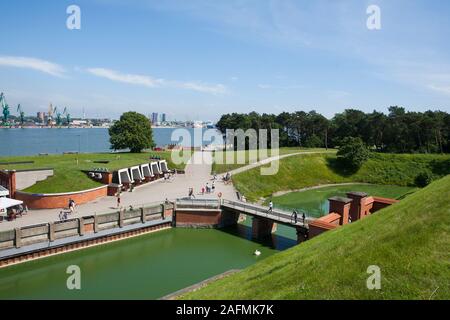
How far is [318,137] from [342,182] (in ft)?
105

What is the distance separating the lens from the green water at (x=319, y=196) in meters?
44.2

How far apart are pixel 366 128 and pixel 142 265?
76.1m

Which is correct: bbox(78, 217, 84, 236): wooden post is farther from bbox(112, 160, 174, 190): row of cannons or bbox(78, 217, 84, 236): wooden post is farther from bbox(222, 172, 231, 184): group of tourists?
bbox(222, 172, 231, 184): group of tourists

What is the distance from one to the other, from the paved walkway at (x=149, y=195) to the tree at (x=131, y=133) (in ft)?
41.8

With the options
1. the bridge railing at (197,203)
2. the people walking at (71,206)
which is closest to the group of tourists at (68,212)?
the people walking at (71,206)

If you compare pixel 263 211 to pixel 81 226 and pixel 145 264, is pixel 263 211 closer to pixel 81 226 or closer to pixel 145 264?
pixel 145 264

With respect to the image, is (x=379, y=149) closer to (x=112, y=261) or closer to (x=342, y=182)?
(x=342, y=182)

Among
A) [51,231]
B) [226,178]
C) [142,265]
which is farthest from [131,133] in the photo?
[142,265]

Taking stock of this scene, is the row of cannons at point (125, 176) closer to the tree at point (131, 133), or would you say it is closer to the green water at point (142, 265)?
the green water at point (142, 265)

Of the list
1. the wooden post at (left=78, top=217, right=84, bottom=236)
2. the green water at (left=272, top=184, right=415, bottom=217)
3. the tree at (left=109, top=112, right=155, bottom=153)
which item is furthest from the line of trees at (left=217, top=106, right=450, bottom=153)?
the wooden post at (left=78, top=217, right=84, bottom=236)

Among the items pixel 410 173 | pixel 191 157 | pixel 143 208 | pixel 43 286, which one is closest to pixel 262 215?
pixel 143 208

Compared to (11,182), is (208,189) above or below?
below

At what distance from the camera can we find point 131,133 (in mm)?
63625

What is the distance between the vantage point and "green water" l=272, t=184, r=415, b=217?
145 ft
